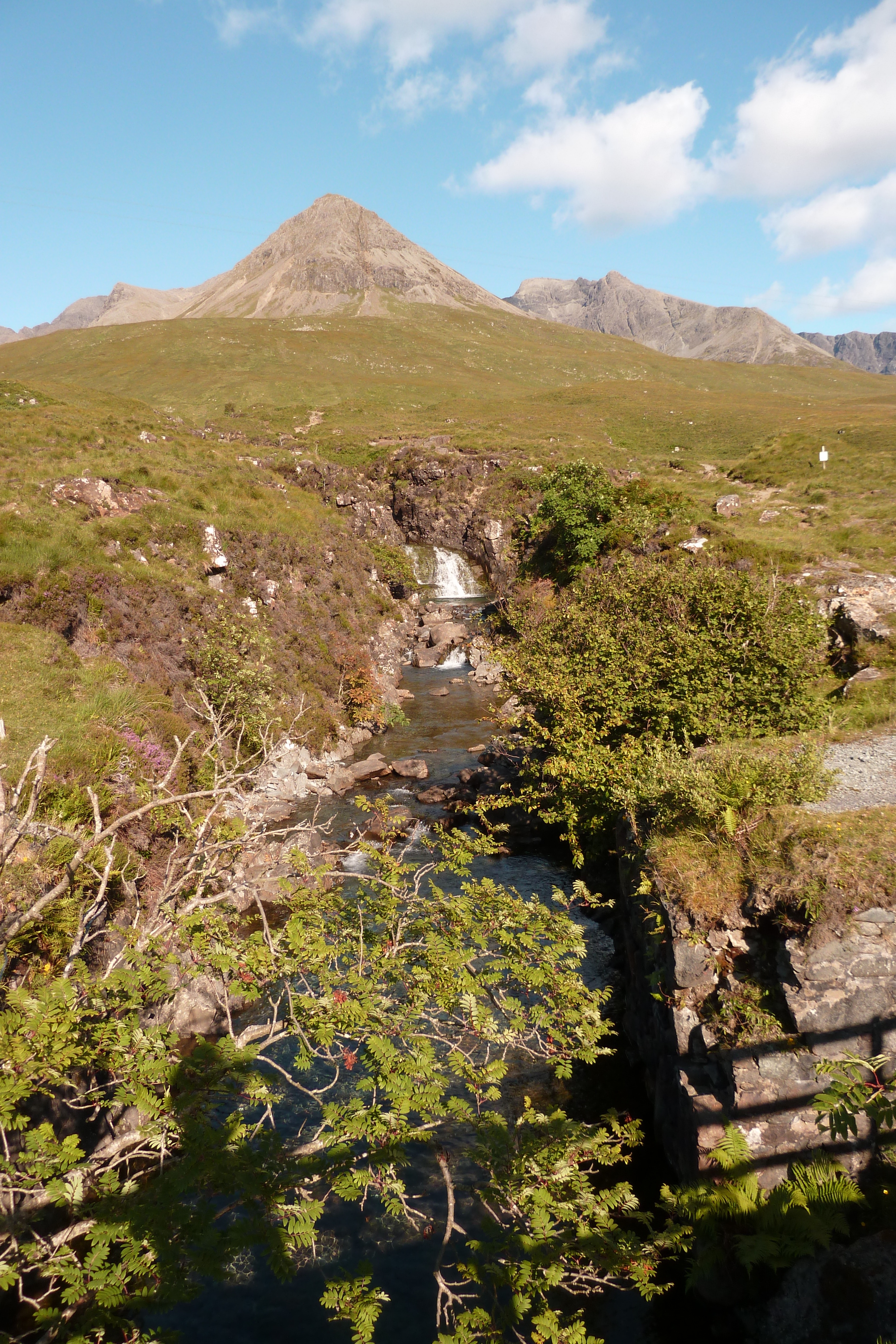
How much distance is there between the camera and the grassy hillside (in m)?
41.7

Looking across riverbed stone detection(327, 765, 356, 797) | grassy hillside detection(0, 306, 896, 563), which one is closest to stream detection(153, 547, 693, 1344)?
riverbed stone detection(327, 765, 356, 797)

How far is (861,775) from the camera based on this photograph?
13.0m

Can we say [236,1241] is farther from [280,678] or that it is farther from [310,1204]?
[280,678]

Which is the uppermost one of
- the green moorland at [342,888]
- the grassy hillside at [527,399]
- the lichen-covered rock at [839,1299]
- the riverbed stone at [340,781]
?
the grassy hillside at [527,399]

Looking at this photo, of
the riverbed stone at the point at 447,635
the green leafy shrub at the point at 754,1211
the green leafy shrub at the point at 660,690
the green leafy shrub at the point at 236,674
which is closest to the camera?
the green leafy shrub at the point at 754,1211

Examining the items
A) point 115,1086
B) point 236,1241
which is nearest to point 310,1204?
point 236,1241

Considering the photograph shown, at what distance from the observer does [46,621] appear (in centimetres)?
2130

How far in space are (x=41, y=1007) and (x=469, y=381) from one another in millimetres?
140202

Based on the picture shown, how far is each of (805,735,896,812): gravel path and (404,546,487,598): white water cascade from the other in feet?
145

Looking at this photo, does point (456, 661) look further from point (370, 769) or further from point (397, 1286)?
point (397, 1286)

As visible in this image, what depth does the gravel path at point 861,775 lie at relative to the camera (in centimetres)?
1166

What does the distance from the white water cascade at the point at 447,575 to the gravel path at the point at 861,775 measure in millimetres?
44165

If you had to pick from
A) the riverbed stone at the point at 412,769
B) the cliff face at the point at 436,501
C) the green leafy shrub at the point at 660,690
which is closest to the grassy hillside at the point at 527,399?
the cliff face at the point at 436,501

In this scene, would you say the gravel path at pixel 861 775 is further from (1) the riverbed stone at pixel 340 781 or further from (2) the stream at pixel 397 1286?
(1) the riverbed stone at pixel 340 781
